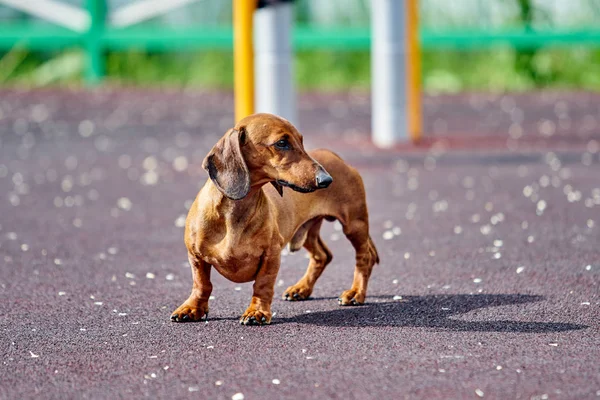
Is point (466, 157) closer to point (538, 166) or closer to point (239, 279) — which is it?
point (538, 166)

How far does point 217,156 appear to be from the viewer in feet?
16.6

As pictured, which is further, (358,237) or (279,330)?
(358,237)

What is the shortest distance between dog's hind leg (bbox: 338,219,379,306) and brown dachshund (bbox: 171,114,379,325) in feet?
0.04

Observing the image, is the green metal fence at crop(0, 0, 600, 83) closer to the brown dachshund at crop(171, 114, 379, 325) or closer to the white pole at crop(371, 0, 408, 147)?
the white pole at crop(371, 0, 408, 147)

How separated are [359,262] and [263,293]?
67cm

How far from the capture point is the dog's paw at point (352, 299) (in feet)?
18.6

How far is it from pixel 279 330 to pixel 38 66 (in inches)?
579

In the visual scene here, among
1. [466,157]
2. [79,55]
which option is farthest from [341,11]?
[466,157]

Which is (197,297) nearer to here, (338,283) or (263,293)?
(263,293)

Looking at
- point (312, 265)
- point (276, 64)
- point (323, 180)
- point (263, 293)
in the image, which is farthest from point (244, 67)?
point (323, 180)

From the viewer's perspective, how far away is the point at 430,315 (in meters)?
5.43

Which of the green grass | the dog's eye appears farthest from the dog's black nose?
the green grass

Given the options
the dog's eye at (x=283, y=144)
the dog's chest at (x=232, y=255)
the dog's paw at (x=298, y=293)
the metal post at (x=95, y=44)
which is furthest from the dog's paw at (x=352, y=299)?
the metal post at (x=95, y=44)

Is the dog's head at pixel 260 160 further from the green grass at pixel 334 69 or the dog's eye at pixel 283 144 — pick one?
the green grass at pixel 334 69
